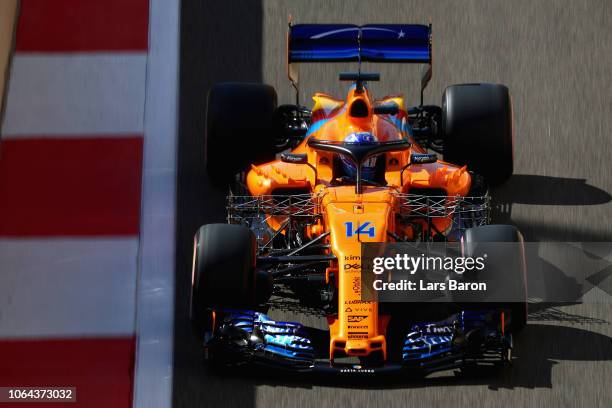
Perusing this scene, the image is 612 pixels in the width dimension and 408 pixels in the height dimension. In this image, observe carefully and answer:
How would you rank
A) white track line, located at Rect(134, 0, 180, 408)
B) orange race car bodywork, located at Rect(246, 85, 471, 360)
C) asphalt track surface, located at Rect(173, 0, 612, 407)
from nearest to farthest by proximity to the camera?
orange race car bodywork, located at Rect(246, 85, 471, 360) < asphalt track surface, located at Rect(173, 0, 612, 407) < white track line, located at Rect(134, 0, 180, 408)

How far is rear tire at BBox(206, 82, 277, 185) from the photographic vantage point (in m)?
11.7

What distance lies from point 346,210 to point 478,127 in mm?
1865

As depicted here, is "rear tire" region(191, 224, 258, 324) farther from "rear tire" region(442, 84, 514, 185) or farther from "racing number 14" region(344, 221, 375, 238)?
"rear tire" region(442, 84, 514, 185)

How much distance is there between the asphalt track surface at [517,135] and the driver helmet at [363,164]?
1.09m

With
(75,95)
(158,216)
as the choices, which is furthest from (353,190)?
(75,95)

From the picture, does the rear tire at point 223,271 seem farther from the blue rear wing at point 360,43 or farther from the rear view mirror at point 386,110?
the blue rear wing at point 360,43

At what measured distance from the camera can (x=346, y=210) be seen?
10234 mm

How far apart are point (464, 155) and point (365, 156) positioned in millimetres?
1344

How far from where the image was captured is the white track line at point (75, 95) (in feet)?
42.7

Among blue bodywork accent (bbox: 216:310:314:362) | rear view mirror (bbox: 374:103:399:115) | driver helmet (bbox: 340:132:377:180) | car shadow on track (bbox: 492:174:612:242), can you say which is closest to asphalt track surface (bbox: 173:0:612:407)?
car shadow on track (bbox: 492:174:612:242)

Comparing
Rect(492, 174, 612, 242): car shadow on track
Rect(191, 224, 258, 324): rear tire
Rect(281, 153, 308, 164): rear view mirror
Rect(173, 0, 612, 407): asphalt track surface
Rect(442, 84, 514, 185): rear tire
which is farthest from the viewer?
Rect(492, 174, 612, 242): car shadow on track

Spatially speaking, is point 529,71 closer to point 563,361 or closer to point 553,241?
point 553,241

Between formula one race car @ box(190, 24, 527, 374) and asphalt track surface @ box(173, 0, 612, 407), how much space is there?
34cm

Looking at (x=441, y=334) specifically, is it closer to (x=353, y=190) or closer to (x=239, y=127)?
(x=353, y=190)
